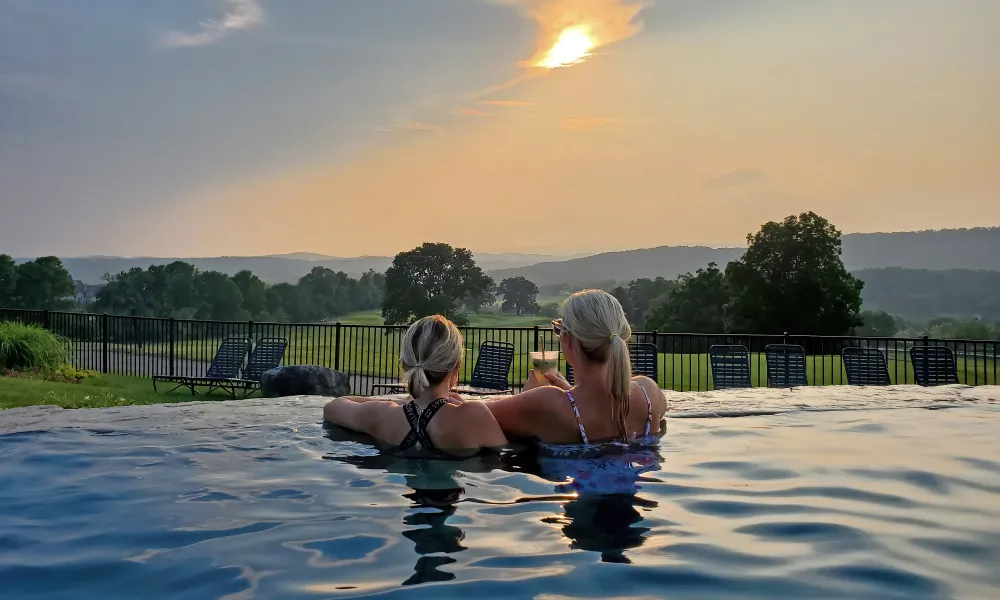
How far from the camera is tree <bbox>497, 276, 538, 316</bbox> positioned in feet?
237

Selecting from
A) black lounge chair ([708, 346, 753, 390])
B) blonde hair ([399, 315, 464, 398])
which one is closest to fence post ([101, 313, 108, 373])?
black lounge chair ([708, 346, 753, 390])

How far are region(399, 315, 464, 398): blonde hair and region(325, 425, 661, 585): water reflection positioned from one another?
607 mm

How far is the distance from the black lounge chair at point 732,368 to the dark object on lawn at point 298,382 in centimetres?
626

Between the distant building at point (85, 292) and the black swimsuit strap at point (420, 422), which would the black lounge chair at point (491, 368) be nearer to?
the black swimsuit strap at point (420, 422)

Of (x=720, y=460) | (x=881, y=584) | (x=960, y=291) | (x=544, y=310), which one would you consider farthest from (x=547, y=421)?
(x=960, y=291)

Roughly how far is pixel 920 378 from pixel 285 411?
10991 millimetres

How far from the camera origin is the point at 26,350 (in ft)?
51.0

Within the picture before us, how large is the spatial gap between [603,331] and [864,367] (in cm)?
991

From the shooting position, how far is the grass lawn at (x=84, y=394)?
36.3 feet

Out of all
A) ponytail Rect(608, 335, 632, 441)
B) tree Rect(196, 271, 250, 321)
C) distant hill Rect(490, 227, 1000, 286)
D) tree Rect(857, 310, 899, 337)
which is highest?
distant hill Rect(490, 227, 1000, 286)

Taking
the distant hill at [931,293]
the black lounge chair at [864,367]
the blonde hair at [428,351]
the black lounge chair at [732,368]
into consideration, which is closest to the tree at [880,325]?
the distant hill at [931,293]

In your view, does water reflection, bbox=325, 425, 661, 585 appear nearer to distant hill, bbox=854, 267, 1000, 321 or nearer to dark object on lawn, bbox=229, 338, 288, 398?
dark object on lawn, bbox=229, 338, 288, 398

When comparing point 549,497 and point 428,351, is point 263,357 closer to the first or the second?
point 428,351

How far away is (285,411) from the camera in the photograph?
21.1ft
